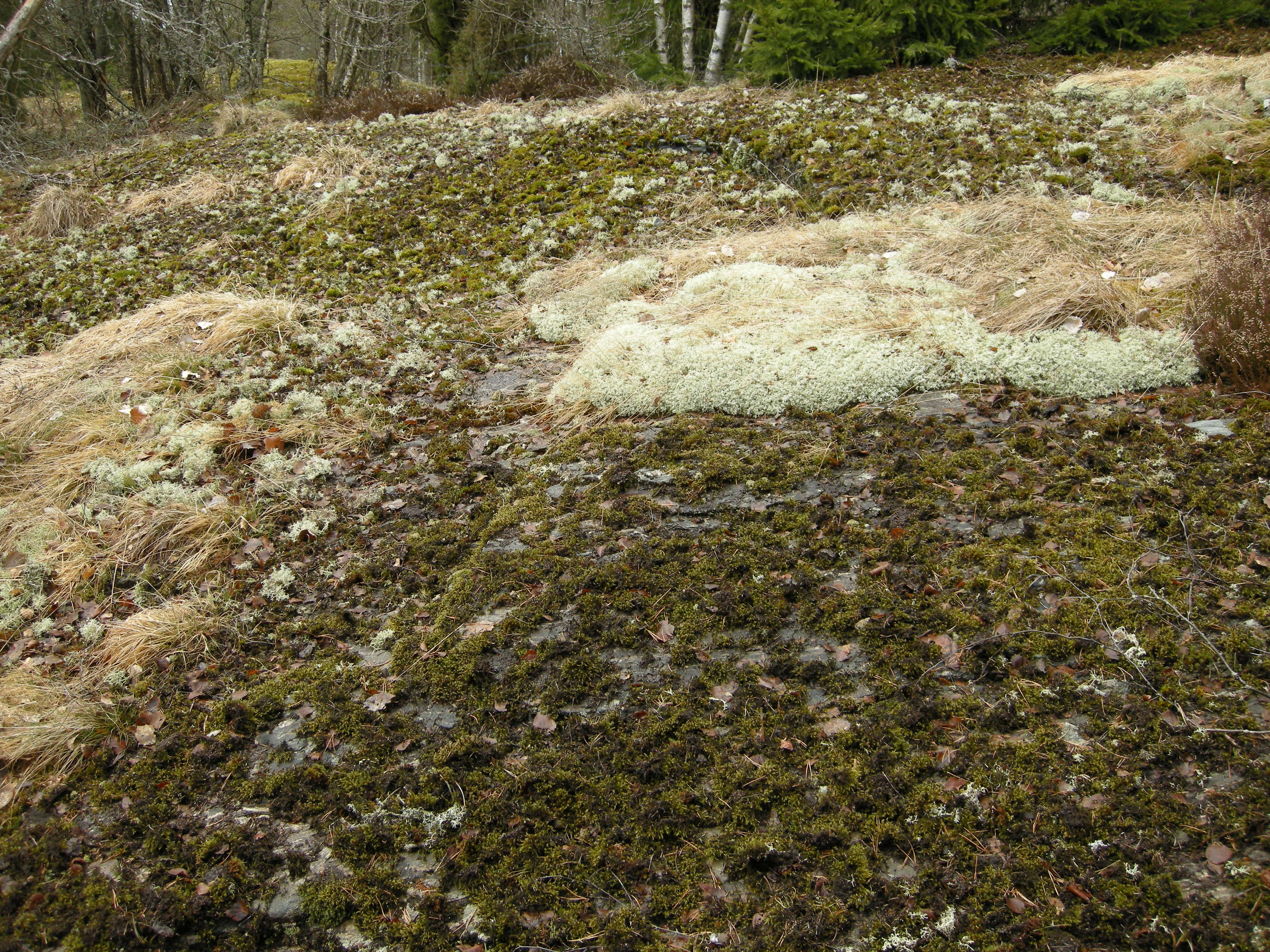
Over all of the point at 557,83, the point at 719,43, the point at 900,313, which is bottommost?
the point at 900,313

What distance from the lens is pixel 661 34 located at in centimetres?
1236

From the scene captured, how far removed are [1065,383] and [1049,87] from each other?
6.16 metres

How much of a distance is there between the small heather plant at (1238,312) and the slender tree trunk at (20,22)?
420 inches

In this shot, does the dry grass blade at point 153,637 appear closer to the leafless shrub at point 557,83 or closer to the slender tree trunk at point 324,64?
the leafless shrub at point 557,83

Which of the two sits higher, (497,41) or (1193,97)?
(497,41)

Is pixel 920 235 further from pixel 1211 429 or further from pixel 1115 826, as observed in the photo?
pixel 1115 826

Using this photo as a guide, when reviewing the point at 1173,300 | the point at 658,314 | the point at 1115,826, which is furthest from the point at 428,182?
the point at 1115,826

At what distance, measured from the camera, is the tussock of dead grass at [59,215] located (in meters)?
9.09

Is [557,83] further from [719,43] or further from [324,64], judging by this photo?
[324,64]

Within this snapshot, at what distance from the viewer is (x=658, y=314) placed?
5.82 metres

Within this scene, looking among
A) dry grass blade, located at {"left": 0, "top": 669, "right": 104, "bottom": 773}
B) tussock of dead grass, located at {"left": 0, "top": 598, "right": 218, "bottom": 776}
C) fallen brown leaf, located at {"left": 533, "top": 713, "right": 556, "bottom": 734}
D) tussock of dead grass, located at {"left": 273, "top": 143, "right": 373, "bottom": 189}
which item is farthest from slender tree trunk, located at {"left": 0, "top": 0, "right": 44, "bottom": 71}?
fallen brown leaf, located at {"left": 533, "top": 713, "right": 556, "bottom": 734}

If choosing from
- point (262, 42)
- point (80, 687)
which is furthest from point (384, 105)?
point (80, 687)

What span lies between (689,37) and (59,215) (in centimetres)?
890

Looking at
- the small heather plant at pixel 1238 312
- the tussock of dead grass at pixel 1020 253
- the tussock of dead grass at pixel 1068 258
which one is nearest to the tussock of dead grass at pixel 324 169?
the tussock of dead grass at pixel 1020 253
